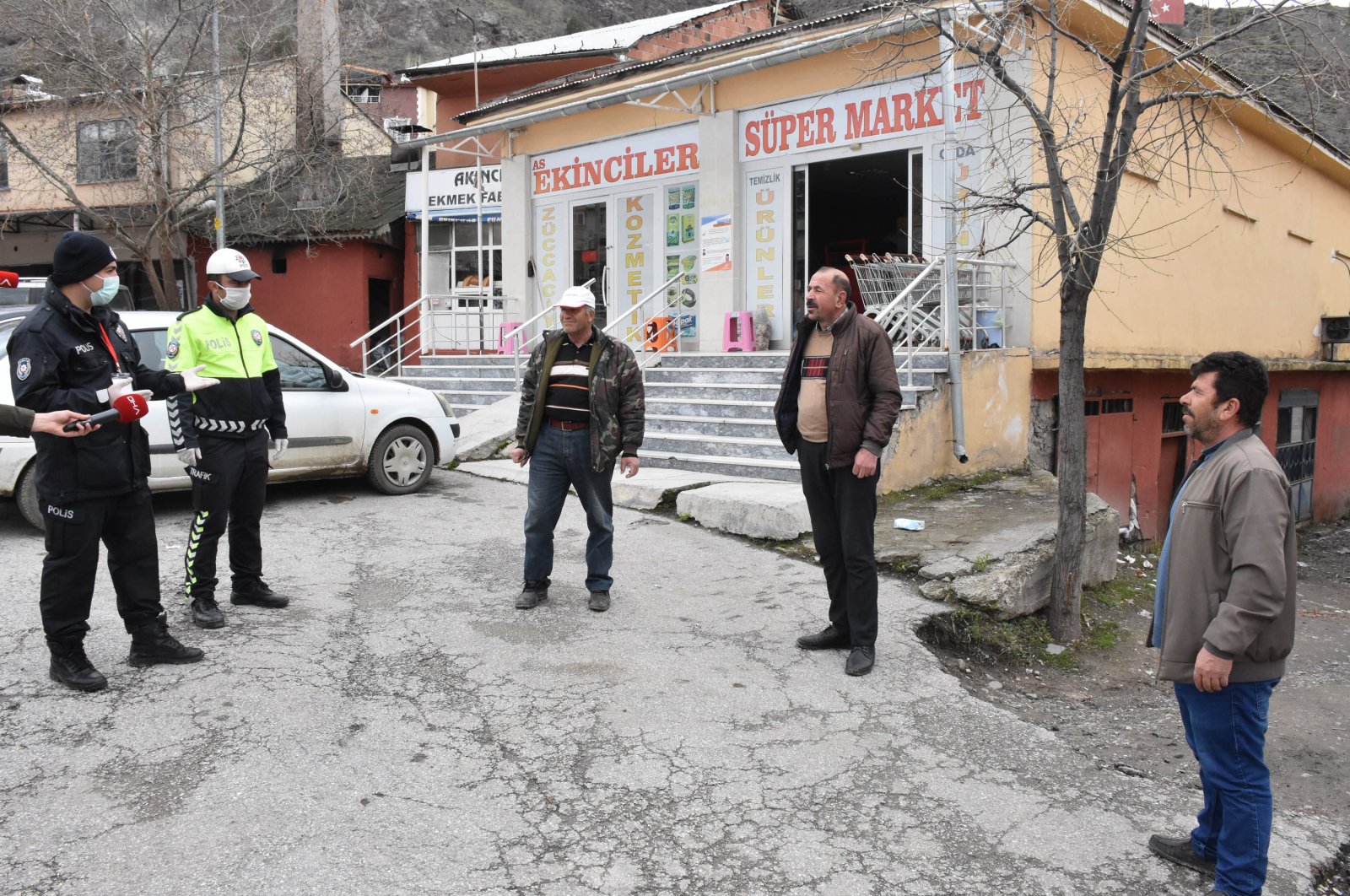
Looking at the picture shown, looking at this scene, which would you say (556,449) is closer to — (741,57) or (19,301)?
(741,57)

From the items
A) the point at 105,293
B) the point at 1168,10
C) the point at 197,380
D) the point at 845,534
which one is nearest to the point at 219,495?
the point at 197,380

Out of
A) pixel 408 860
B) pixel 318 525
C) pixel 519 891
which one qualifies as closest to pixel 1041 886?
pixel 519 891

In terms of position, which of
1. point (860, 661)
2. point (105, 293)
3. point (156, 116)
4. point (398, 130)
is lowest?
point (860, 661)

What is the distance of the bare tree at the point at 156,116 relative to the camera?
1864cm

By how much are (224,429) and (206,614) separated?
3.19ft

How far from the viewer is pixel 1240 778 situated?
10.1 feet

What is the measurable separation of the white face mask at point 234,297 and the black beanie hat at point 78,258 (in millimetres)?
1053

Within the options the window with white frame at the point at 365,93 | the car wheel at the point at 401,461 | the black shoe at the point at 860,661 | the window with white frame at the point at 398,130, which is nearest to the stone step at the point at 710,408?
the car wheel at the point at 401,461

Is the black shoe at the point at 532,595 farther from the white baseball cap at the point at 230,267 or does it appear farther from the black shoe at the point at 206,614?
the white baseball cap at the point at 230,267

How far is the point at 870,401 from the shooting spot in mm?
4938

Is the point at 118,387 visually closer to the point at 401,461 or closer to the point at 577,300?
the point at 577,300

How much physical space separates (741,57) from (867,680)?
32.2 feet

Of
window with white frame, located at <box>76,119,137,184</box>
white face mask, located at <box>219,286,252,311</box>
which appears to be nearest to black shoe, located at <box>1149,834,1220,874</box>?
white face mask, located at <box>219,286,252,311</box>

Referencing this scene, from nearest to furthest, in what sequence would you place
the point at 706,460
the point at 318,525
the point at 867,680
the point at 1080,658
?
1. the point at 867,680
2. the point at 1080,658
3. the point at 318,525
4. the point at 706,460
